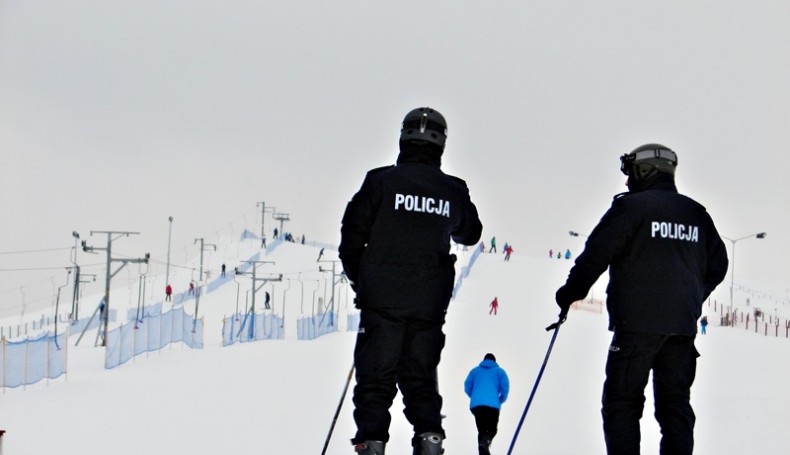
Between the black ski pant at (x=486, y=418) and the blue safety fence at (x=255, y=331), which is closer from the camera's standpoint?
the black ski pant at (x=486, y=418)

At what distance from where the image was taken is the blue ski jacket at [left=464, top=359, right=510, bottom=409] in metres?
10.8

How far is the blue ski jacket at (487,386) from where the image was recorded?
1080 cm

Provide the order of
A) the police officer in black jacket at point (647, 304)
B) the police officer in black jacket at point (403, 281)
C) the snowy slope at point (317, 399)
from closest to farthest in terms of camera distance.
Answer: the police officer in black jacket at point (403, 281) → the police officer in black jacket at point (647, 304) → the snowy slope at point (317, 399)

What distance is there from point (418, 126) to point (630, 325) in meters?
1.78

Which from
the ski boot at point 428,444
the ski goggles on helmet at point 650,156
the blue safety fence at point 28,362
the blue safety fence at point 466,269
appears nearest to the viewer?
the ski boot at point 428,444

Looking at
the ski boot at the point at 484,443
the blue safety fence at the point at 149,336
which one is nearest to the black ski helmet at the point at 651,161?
the ski boot at the point at 484,443

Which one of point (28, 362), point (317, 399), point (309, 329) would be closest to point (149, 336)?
point (28, 362)

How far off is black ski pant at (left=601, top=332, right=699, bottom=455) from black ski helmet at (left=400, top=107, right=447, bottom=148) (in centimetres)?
168

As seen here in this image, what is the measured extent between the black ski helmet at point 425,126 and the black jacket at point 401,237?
4.3 inches

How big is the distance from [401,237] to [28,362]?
19.3 metres

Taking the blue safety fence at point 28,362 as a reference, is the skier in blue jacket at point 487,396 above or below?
above

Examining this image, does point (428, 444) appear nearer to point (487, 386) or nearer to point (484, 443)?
point (484, 443)

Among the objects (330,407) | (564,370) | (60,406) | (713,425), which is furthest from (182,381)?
(713,425)

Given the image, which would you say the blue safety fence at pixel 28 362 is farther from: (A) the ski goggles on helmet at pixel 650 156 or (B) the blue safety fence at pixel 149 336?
(A) the ski goggles on helmet at pixel 650 156
